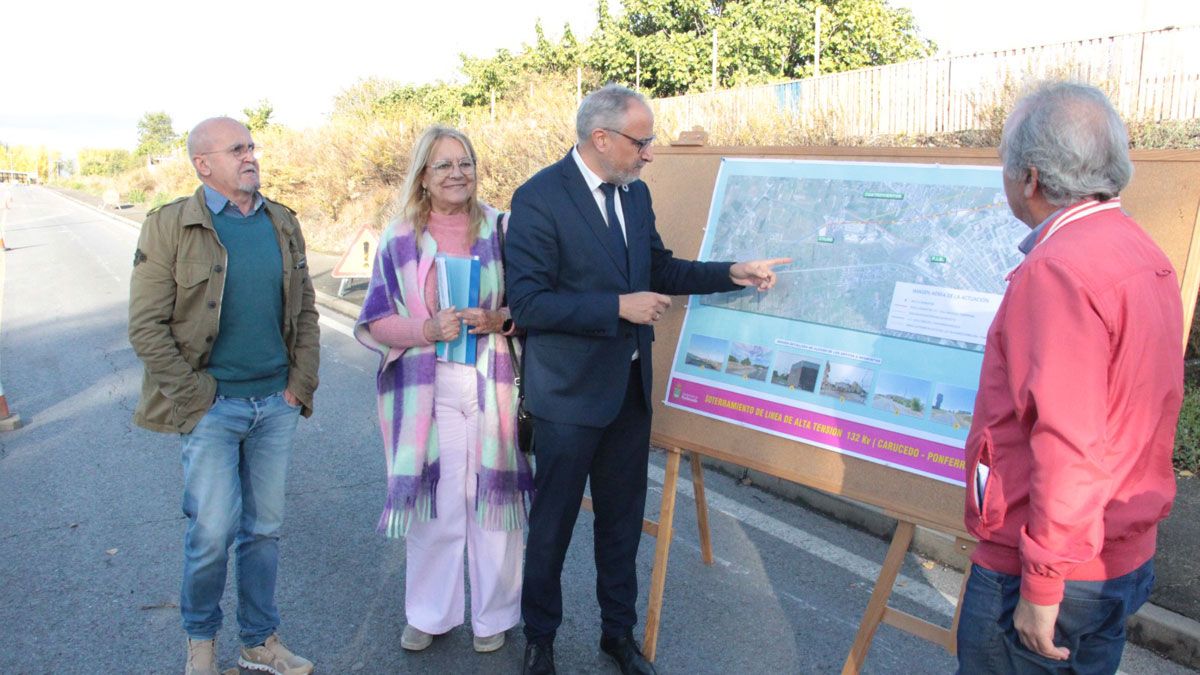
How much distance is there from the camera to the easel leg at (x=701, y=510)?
371 cm

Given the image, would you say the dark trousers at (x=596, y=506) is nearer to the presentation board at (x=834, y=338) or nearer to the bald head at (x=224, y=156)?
the presentation board at (x=834, y=338)

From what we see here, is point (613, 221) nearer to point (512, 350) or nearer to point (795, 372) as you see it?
point (512, 350)

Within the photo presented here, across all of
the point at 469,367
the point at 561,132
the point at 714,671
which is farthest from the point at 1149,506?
the point at 561,132

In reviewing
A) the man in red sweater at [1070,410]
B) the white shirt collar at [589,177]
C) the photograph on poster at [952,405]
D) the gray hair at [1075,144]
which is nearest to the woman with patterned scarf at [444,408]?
the white shirt collar at [589,177]

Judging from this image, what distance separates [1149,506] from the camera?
1.68 m

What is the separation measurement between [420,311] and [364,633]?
141 centimetres

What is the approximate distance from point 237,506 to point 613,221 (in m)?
1.64

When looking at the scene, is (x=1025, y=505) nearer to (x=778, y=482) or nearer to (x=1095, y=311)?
(x=1095, y=311)

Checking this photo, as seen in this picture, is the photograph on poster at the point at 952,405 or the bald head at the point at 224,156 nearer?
the photograph on poster at the point at 952,405

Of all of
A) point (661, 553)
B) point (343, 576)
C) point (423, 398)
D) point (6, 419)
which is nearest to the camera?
point (423, 398)

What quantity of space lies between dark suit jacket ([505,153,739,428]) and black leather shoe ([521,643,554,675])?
90 centimetres

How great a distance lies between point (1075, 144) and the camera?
5.36ft

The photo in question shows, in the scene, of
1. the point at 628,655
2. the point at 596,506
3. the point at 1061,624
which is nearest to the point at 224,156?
the point at 596,506

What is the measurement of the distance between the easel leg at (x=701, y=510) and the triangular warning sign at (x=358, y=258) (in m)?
8.14
